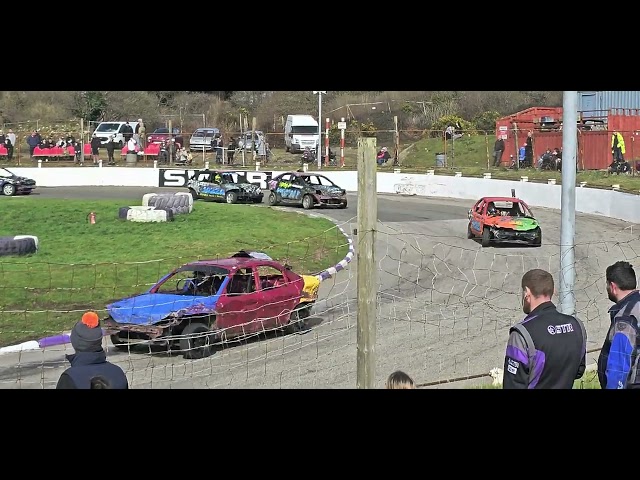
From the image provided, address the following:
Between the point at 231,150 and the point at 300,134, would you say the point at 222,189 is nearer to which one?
the point at 231,150

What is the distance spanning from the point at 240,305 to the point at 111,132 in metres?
37.1

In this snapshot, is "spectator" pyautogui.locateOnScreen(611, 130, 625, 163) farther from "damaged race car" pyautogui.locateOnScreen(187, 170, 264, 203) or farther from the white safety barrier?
"damaged race car" pyautogui.locateOnScreen(187, 170, 264, 203)

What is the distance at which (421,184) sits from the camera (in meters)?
36.7

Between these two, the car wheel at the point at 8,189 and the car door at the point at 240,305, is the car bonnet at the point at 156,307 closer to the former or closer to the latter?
the car door at the point at 240,305

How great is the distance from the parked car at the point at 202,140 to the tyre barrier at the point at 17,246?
2910cm

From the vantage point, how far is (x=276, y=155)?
48.8 metres

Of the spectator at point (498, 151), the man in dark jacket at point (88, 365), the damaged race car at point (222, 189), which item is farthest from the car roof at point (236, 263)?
the spectator at point (498, 151)

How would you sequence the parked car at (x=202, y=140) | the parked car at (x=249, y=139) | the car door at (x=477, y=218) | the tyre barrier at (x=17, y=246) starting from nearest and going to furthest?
the tyre barrier at (x=17, y=246), the car door at (x=477, y=218), the parked car at (x=249, y=139), the parked car at (x=202, y=140)

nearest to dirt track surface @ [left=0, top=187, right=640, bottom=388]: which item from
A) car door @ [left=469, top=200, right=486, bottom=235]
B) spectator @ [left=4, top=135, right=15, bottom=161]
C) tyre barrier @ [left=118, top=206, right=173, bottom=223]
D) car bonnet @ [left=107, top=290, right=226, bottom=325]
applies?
car door @ [left=469, top=200, right=486, bottom=235]

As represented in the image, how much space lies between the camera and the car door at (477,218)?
2156 centimetres

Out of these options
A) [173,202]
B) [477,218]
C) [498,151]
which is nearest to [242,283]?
[477,218]

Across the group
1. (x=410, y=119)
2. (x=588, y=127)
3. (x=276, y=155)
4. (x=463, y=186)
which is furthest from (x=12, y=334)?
(x=410, y=119)
